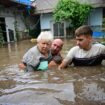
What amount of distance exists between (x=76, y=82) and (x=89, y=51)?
3.96ft

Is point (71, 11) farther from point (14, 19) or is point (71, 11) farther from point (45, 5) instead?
point (14, 19)

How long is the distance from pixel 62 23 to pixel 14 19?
450 centimetres

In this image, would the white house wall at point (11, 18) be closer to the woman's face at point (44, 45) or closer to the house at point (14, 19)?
the house at point (14, 19)

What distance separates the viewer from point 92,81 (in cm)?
336

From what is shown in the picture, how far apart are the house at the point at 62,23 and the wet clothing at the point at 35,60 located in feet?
53.3

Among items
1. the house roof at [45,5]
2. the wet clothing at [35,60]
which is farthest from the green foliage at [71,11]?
the wet clothing at [35,60]

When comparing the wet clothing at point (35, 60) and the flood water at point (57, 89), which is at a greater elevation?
the wet clothing at point (35, 60)

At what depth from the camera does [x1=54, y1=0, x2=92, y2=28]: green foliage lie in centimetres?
1980

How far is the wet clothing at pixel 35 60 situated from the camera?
4.36 metres

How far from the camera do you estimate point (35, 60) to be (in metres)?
4.36

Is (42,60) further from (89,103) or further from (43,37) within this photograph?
(89,103)

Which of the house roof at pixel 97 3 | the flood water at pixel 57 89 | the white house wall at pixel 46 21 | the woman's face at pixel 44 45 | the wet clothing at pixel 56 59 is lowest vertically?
the flood water at pixel 57 89

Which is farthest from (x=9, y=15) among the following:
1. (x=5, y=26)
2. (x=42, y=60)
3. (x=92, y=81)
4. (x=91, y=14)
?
(x=92, y=81)

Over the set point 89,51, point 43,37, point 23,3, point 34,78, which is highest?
point 23,3
